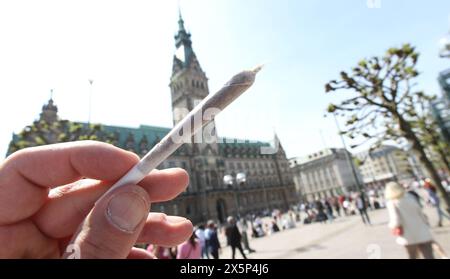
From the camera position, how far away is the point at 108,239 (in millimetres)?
1404

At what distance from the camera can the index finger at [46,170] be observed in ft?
4.83

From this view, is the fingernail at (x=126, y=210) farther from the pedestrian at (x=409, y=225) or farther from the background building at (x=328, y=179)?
the background building at (x=328, y=179)

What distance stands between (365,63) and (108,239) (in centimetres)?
1480

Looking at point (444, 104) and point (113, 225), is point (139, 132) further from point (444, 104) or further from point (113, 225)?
point (113, 225)

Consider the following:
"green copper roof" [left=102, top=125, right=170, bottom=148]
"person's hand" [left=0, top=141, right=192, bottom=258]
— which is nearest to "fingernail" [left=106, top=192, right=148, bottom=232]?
"person's hand" [left=0, top=141, right=192, bottom=258]

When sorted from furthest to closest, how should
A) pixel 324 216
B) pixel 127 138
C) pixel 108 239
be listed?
pixel 127 138
pixel 324 216
pixel 108 239

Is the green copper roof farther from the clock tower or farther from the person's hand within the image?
the person's hand

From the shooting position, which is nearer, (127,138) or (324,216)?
(324,216)

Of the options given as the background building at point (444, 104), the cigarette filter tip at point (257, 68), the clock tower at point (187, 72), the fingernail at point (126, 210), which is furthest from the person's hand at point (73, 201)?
the background building at point (444, 104)

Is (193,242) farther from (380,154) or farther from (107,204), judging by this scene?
(380,154)

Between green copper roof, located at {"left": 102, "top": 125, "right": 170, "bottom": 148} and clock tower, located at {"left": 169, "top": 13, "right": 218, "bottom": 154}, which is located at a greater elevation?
clock tower, located at {"left": 169, "top": 13, "right": 218, "bottom": 154}

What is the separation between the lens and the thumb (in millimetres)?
1374
